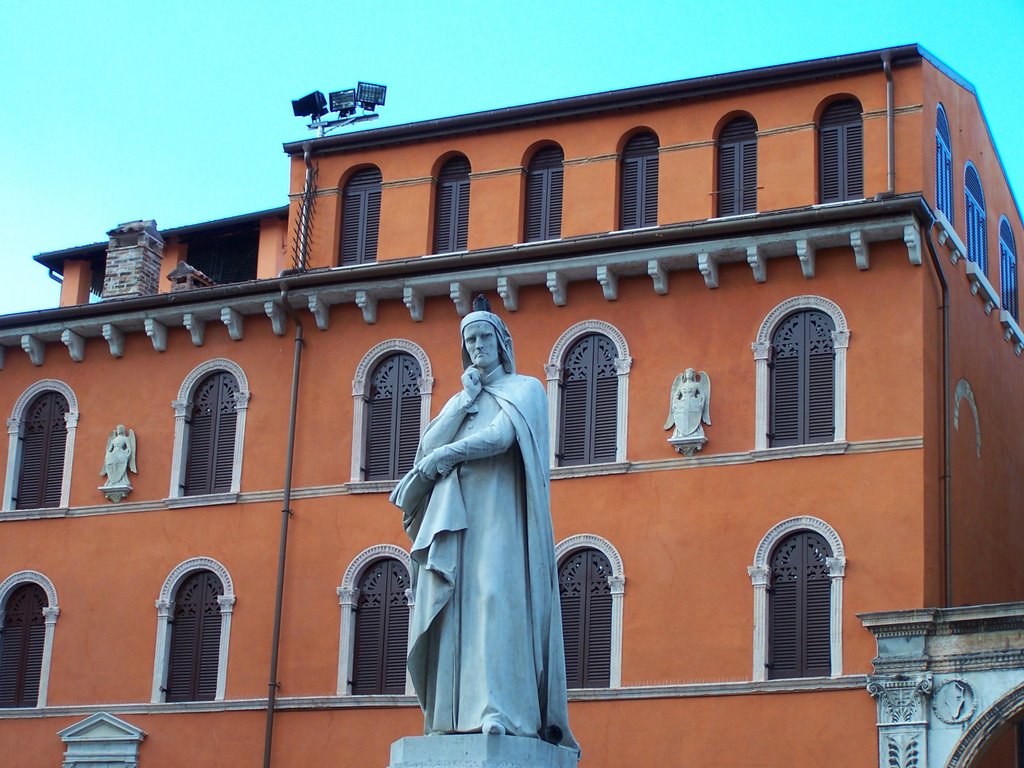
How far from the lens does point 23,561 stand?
30797 millimetres

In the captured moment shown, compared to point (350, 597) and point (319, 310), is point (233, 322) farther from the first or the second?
point (350, 597)

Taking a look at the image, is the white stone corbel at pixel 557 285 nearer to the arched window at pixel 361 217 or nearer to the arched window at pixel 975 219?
the arched window at pixel 361 217

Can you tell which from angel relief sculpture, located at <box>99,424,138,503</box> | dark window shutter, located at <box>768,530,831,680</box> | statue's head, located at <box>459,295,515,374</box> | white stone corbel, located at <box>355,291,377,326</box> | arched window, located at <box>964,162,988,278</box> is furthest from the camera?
angel relief sculpture, located at <box>99,424,138,503</box>

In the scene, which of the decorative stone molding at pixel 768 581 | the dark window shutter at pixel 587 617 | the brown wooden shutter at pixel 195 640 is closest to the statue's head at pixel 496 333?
the decorative stone molding at pixel 768 581

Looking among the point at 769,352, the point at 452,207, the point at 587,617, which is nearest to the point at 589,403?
the point at 769,352

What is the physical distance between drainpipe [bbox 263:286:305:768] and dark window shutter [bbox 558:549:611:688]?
174 inches

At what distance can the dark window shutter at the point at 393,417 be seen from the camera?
28438 millimetres

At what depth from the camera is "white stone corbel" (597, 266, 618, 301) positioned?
27.3 meters

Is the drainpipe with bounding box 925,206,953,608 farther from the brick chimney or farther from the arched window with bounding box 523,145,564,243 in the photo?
the brick chimney

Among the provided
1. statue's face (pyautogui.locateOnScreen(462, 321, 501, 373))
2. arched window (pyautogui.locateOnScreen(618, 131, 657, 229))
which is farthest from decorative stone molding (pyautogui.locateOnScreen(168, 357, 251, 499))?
statue's face (pyautogui.locateOnScreen(462, 321, 501, 373))

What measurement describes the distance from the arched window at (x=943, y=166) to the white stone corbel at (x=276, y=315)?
9.86 m

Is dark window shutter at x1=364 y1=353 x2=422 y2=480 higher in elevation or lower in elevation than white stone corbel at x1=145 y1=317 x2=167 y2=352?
lower

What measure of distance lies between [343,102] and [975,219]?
10.2 m

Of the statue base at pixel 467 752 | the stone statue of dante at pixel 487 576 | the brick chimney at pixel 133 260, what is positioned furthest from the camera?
the brick chimney at pixel 133 260
